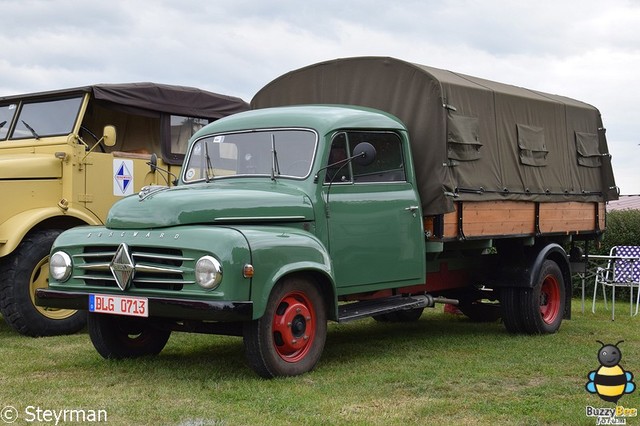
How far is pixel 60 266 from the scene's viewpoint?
269 inches

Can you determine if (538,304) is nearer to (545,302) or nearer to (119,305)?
(545,302)

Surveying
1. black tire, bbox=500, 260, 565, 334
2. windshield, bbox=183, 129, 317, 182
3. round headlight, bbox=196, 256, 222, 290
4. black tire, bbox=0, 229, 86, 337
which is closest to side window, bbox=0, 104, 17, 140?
black tire, bbox=0, 229, 86, 337

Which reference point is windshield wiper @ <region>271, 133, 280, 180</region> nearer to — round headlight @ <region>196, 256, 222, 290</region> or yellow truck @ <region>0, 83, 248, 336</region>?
round headlight @ <region>196, 256, 222, 290</region>

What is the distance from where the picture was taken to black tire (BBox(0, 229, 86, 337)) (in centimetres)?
878

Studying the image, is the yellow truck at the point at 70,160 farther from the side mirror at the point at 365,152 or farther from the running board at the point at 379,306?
the running board at the point at 379,306

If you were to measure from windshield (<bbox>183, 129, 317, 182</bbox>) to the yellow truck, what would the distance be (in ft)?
Answer: 2.62

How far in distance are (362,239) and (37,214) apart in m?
3.76

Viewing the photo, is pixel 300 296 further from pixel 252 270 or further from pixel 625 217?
pixel 625 217

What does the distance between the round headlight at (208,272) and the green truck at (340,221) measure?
0.01 meters

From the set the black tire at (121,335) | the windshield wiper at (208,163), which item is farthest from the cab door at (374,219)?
the black tire at (121,335)

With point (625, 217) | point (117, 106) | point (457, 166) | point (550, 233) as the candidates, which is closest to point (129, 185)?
point (117, 106)

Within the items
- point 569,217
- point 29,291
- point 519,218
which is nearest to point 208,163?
point 29,291

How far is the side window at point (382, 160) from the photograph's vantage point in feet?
24.4

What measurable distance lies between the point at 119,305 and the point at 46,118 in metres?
4.42
